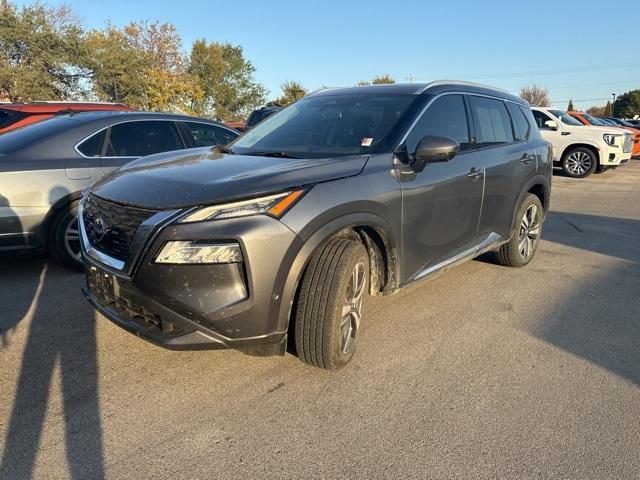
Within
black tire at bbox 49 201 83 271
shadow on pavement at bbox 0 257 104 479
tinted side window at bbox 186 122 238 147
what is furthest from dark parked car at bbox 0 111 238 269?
tinted side window at bbox 186 122 238 147

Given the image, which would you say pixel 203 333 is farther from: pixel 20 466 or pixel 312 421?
pixel 20 466

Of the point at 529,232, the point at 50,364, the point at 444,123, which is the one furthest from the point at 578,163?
the point at 50,364

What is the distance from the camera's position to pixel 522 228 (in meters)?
5.14

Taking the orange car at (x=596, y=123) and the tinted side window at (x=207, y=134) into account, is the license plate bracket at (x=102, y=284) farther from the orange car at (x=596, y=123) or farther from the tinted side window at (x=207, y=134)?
the orange car at (x=596, y=123)

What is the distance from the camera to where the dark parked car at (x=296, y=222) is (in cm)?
241

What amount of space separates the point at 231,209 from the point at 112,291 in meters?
0.87

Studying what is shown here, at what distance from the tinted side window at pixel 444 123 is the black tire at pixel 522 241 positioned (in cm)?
133

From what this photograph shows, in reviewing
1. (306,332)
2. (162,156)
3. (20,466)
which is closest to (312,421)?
(306,332)

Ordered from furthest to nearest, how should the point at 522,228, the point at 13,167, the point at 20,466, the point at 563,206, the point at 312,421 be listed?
the point at 563,206, the point at 522,228, the point at 13,167, the point at 312,421, the point at 20,466

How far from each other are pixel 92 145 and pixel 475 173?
3594 millimetres

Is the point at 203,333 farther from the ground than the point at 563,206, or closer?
farther from the ground

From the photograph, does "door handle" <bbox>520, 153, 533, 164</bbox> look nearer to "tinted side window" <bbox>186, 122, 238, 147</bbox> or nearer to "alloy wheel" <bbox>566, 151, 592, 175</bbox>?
"tinted side window" <bbox>186, 122, 238, 147</bbox>

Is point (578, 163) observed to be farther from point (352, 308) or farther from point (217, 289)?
point (217, 289)

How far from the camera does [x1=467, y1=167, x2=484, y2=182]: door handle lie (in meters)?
3.85
